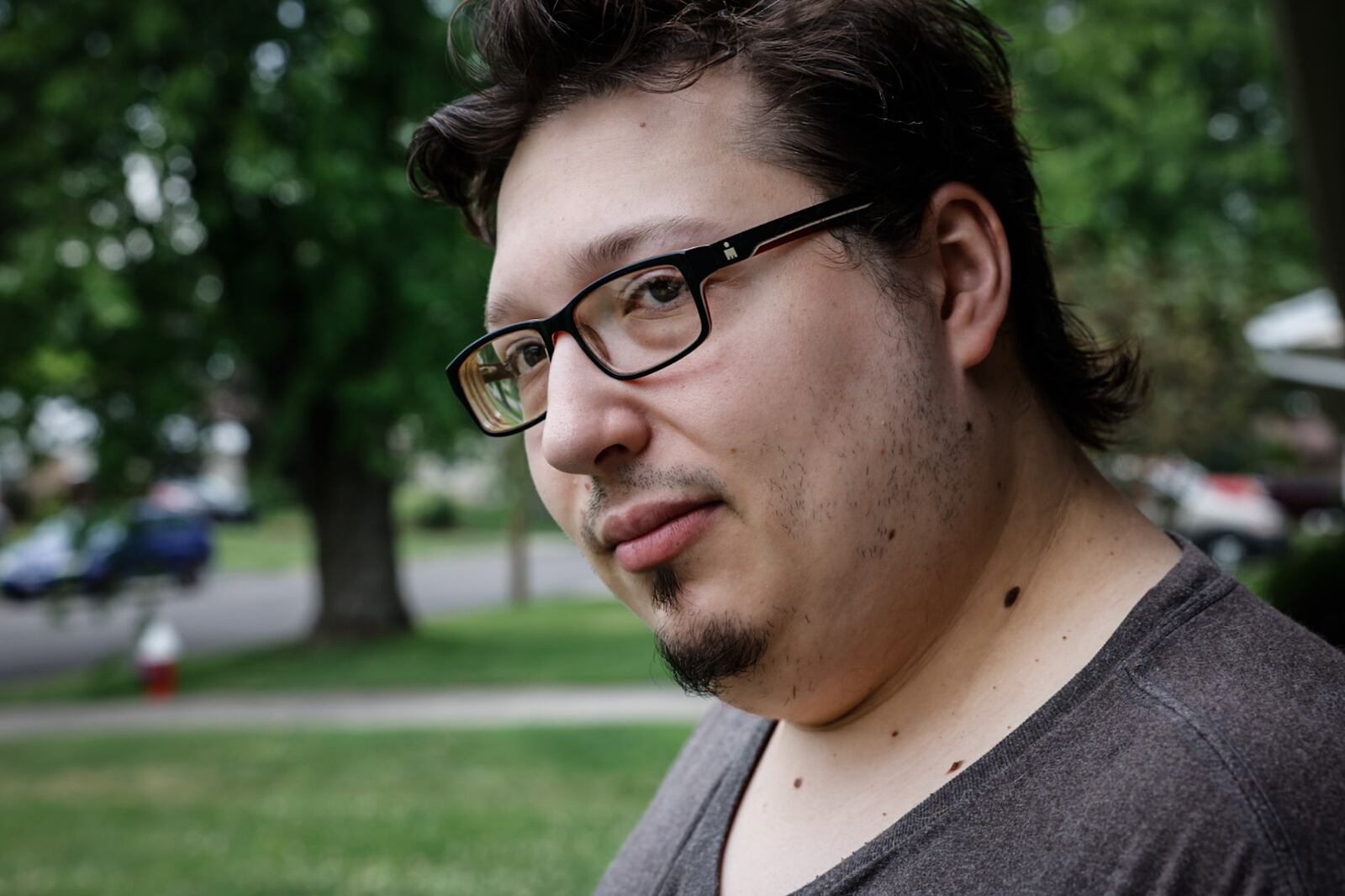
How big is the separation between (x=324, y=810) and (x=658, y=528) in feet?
23.1

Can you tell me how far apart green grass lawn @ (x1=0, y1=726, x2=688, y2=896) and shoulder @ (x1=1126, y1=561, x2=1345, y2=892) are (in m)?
5.22

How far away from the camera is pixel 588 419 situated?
50.6 inches

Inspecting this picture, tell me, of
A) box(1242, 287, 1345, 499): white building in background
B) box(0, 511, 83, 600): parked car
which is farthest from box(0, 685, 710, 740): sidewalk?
box(0, 511, 83, 600): parked car

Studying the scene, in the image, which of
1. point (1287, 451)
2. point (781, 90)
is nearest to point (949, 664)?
point (781, 90)

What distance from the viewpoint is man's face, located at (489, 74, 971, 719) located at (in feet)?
4.03

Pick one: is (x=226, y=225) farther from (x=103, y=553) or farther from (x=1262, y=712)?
(x=1262, y=712)

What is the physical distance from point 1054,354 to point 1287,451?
20748 millimetres

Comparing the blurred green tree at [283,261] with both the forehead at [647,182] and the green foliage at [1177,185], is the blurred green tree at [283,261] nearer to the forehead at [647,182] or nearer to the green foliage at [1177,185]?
the green foliage at [1177,185]

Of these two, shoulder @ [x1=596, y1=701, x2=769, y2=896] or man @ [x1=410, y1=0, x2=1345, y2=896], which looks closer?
man @ [x1=410, y1=0, x2=1345, y2=896]

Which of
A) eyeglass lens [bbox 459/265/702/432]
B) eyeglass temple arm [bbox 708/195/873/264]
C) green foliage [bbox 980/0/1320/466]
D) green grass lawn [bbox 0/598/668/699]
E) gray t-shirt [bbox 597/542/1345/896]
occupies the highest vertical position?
eyeglass temple arm [bbox 708/195/873/264]

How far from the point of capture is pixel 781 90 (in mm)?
1296

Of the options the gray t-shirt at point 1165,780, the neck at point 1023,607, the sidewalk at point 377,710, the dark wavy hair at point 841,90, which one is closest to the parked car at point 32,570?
the sidewalk at point 377,710

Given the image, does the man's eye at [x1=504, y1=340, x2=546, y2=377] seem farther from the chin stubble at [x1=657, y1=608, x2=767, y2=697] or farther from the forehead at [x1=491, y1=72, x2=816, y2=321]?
the chin stubble at [x1=657, y1=608, x2=767, y2=697]

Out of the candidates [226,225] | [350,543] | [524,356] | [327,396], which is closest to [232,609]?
[350,543]
